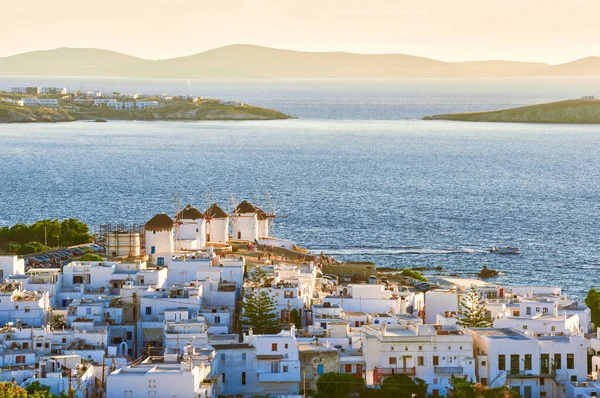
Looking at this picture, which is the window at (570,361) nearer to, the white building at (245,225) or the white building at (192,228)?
the white building at (192,228)

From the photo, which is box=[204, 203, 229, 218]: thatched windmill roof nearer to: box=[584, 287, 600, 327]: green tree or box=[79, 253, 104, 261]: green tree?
box=[79, 253, 104, 261]: green tree

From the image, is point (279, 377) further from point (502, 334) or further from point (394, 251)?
point (394, 251)

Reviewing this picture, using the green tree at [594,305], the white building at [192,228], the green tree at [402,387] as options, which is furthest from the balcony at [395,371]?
the white building at [192,228]

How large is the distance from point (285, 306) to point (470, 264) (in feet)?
78.5

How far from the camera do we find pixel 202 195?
3735 inches

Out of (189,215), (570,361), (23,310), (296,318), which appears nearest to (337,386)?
(570,361)

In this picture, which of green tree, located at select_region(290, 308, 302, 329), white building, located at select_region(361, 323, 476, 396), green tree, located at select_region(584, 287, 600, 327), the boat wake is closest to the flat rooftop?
white building, located at select_region(361, 323, 476, 396)

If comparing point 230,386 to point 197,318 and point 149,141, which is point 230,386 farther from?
point 149,141

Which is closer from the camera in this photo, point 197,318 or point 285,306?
point 197,318

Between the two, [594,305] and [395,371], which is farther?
[594,305]

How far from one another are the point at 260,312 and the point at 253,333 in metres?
1.68

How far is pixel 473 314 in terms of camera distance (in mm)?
41844

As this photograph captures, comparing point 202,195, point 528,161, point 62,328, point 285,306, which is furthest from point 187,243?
point 528,161

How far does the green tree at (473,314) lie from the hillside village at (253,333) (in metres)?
0.20
